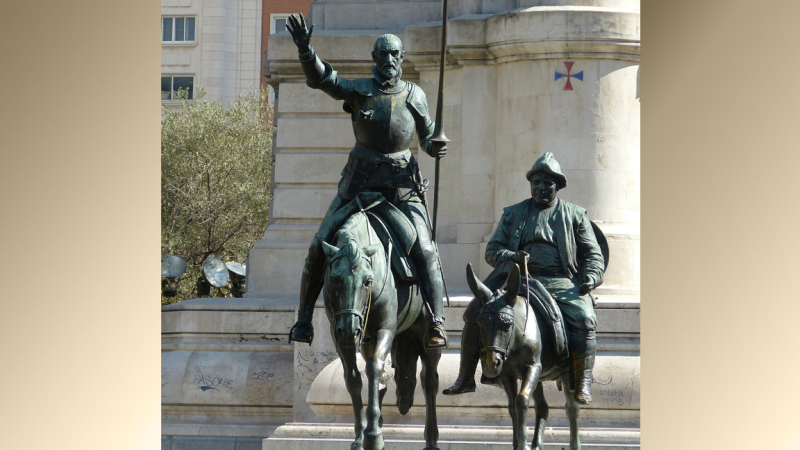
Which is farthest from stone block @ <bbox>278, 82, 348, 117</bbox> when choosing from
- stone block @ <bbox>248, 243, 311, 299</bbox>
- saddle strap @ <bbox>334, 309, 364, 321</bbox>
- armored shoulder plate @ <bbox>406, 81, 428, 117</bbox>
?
saddle strap @ <bbox>334, 309, 364, 321</bbox>

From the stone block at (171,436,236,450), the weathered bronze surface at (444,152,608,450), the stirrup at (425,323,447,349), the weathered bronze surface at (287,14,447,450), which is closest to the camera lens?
the weathered bronze surface at (444,152,608,450)

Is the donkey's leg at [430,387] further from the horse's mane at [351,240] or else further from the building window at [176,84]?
the building window at [176,84]

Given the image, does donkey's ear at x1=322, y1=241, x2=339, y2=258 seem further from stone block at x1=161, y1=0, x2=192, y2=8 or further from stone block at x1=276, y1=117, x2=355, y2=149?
stone block at x1=161, y1=0, x2=192, y2=8

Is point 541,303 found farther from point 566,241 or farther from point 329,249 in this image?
point 329,249

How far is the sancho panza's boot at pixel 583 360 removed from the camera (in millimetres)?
10125

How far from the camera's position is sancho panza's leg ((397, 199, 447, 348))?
10422 mm

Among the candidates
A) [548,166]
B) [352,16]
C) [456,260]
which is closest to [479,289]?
[548,166]

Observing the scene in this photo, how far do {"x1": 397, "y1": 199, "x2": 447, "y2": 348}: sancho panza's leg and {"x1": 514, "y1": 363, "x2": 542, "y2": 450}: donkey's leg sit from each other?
1064 mm

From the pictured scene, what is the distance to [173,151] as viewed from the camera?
3709 centimetres

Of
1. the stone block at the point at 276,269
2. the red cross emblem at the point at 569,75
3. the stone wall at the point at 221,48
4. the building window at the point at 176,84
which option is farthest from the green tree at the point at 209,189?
the red cross emblem at the point at 569,75

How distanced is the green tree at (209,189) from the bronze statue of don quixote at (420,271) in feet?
80.6

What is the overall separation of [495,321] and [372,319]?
1124mm

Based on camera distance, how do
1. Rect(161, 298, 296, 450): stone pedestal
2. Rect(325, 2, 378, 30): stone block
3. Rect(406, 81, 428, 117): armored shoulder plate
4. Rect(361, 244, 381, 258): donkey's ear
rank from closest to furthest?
1. Rect(361, 244, 381, 258): donkey's ear
2. Rect(406, 81, 428, 117): armored shoulder plate
3. Rect(161, 298, 296, 450): stone pedestal
4. Rect(325, 2, 378, 30): stone block
